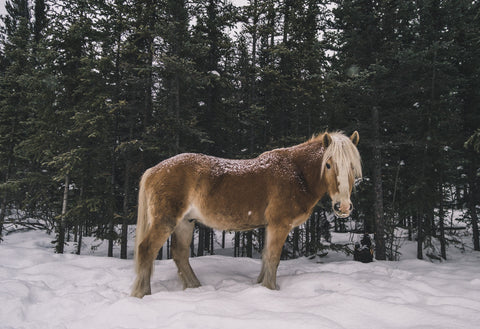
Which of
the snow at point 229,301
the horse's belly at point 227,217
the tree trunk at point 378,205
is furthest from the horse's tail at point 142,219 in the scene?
the tree trunk at point 378,205

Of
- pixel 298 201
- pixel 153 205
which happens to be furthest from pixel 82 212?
pixel 298 201

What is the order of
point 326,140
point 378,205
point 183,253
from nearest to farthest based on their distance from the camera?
point 326,140 < point 183,253 < point 378,205

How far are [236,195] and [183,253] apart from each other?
1.53 m

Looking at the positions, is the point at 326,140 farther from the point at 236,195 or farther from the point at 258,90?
the point at 258,90

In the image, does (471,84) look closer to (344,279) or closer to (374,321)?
(344,279)

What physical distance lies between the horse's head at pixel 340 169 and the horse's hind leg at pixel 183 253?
2.64 metres

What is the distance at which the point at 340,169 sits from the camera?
3838mm

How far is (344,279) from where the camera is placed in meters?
4.15

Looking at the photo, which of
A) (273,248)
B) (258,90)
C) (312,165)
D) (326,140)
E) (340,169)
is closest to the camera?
(340,169)

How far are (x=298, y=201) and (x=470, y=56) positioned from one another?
13650mm

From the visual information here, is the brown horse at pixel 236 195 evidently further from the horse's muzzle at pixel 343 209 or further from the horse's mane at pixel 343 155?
the horse's muzzle at pixel 343 209

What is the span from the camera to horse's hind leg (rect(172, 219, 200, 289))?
14.6 feet

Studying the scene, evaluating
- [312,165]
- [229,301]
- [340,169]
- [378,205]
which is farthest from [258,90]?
[229,301]

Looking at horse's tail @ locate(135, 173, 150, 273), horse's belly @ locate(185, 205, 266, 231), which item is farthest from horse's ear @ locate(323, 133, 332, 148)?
horse's tail @ locate(135, 173, 150, 273)
